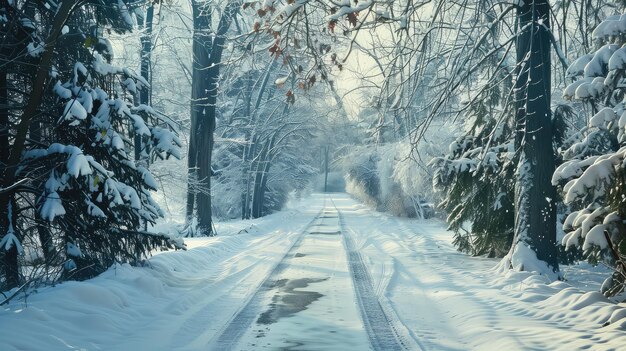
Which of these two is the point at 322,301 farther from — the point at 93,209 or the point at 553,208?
the point at 553,208

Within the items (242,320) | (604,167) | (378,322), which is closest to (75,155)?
(242,320)

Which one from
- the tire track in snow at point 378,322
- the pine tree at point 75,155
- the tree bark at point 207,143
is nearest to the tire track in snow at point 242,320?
the tire track in snow at point 378,322

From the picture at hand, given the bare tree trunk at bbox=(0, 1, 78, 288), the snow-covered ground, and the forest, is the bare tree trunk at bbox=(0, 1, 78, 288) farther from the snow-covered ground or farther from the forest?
the snow-covered ground

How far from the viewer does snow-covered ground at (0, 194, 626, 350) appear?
676cm

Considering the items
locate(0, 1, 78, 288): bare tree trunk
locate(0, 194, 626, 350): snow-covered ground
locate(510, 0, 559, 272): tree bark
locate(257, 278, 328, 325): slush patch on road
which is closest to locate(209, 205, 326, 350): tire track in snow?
locate(0, 194, 626, 350): snow-covered ground

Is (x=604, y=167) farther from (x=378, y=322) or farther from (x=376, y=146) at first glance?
(x=376, y=146)

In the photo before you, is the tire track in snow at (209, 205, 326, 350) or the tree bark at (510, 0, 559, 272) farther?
the tree bark at (510, 0, 559, 272)

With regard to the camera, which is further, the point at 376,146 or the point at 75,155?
the point at 376,146

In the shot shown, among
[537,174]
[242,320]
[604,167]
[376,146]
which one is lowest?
[242,320]

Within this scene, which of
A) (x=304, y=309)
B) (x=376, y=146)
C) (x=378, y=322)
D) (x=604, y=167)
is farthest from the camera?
(x=376, y=146)

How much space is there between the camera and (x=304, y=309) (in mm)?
8883

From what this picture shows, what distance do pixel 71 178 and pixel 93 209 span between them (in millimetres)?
555

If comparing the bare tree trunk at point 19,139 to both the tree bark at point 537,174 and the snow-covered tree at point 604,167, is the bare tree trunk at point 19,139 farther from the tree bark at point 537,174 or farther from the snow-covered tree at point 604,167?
the tree bark at point 537,174

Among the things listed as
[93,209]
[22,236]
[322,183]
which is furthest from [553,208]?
[322,183]
